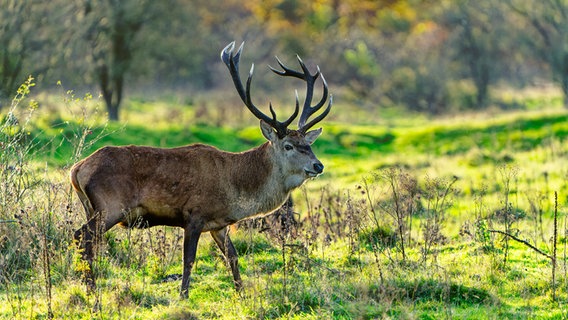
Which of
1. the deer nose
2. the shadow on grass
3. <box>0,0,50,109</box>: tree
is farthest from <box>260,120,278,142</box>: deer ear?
<box>0,0,50,109</box>: tree

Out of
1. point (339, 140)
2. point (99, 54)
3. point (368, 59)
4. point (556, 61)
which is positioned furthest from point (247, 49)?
point (339, 140)

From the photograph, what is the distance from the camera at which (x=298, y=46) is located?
180 feet

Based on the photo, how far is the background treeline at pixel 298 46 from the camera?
85.3 feet

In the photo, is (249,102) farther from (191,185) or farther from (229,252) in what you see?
(229,252)

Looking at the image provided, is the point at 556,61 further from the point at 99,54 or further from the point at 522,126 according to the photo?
the point at 99,54

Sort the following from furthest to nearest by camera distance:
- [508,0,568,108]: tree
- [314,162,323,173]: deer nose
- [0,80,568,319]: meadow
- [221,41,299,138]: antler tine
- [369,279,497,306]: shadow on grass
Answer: [508,0,568,108]: tree
[221,41,299,138]: antler tine
[314,162,323,173]: deer nose
[369,279,497,306]: shadow on grass
[0,80,568,319]: meadow

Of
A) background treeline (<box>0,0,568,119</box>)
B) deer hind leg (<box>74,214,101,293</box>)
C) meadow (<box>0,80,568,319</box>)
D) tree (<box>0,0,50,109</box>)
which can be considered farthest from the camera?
background treeline (<box>0,0,568,119</box>)

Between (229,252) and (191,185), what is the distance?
91cm

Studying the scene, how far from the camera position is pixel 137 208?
372 inches

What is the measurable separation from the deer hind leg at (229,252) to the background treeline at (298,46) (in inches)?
528

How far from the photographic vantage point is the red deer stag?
9.25 metres

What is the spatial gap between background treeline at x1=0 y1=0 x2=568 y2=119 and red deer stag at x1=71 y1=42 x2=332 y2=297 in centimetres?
1323

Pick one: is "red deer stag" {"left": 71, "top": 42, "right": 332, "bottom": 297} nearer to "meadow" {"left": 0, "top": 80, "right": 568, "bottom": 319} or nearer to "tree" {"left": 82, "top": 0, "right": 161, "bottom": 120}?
"meadow" {"left": 0, "top": 80, "right": 568, "bottom": 319}

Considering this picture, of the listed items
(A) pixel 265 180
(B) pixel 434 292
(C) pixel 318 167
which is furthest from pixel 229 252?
(B) pixel 434 292
